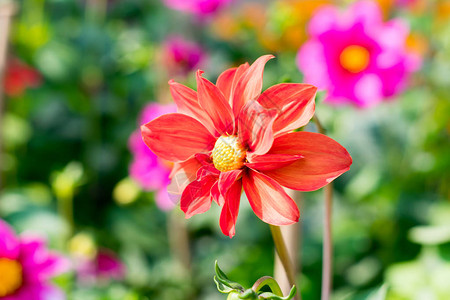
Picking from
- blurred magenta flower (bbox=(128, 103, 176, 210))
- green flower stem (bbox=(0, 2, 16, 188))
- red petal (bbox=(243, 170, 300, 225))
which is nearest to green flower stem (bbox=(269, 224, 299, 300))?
red petal (bbox=(243, 170, 300, 225))

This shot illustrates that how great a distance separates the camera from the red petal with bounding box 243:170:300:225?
251 millimetres

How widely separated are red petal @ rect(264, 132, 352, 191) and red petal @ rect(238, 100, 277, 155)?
0.01 metres

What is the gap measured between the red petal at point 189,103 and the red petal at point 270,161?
38mm

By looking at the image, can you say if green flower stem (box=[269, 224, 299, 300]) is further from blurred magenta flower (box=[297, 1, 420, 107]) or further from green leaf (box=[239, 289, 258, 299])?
blurred magenta flower (box=[297, 1, 420, 107])

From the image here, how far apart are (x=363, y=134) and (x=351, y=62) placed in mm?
195

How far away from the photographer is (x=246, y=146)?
281 millimetres

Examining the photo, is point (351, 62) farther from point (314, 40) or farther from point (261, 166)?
point (261, 166)

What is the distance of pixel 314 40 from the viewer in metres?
0.76

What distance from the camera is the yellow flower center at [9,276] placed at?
55cm

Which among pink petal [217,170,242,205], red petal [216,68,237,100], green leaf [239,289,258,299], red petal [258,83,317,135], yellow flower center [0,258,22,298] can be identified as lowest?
yellow flower center [0,258,22,298]

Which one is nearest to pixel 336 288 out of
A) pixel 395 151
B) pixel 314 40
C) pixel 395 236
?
pixel 395 236

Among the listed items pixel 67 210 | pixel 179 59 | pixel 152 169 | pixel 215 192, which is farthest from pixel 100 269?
pixel 215 192

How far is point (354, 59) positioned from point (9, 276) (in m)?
0.56

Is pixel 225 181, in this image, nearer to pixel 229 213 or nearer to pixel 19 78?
pixel 229 213
